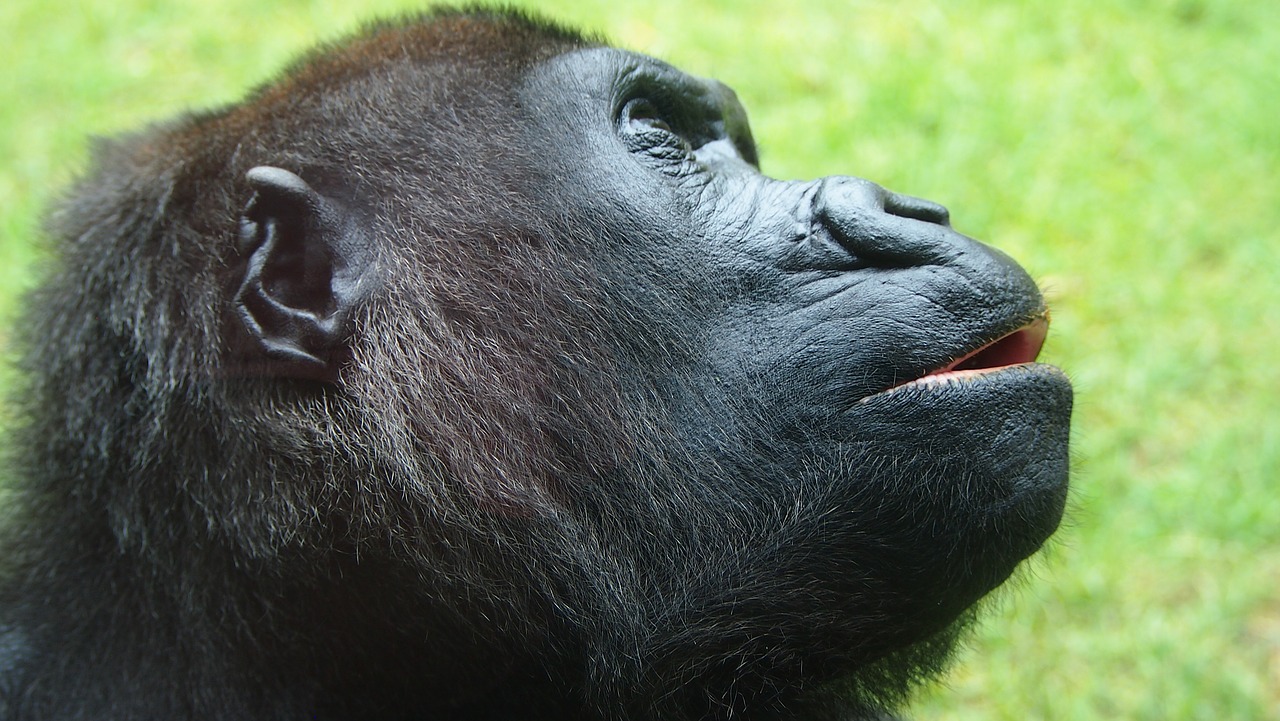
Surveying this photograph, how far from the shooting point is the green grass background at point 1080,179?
13.9 ft

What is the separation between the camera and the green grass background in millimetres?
4230

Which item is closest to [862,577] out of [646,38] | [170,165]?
[170,165]

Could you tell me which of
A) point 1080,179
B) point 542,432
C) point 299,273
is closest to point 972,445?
point 542,432

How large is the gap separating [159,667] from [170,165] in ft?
3.74

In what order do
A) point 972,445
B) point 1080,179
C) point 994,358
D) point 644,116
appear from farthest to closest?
1. point 1080,179
2. point 644,116
3. point 994,358
4. point 972,445

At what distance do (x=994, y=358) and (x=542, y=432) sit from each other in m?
0.91

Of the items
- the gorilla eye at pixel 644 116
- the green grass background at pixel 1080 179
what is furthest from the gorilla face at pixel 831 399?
the green grass background at pixel 1080 179

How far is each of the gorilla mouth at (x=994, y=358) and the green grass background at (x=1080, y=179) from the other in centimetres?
48

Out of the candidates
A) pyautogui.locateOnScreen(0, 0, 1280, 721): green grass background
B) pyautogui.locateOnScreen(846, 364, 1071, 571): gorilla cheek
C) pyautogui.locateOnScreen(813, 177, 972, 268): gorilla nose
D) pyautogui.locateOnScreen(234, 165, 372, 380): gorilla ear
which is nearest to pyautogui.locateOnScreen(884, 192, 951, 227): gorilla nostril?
pyautogui.locateOnScreen(813, 177, 972, 268): gorilla nose

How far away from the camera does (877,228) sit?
2309mm

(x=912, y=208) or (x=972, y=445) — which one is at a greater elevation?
(x=912, y=208)

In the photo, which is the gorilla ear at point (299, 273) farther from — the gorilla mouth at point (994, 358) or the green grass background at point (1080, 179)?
the green grass background at point (1080, 179)

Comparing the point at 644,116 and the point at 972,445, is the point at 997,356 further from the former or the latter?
the point at 644,116

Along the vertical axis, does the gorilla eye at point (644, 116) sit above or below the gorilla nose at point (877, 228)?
A: above
